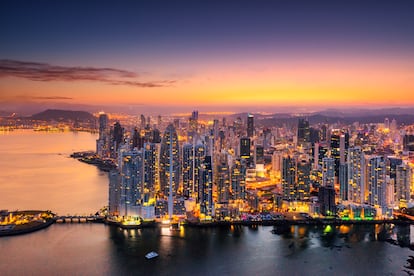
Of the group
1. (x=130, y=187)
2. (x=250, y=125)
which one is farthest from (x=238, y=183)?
(x=250, y=125)

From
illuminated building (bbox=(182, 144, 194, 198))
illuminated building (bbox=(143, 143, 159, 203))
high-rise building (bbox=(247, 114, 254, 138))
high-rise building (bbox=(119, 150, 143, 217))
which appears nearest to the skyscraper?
Answer: illuminated building (bbox=(143, 143, 159, 203))

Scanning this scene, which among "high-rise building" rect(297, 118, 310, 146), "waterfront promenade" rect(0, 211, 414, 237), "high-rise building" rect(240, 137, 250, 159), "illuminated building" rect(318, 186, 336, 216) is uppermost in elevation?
"high-rise building" rect(297, 118, 310, 146)

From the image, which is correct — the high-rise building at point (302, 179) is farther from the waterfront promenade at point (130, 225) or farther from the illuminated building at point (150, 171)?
the illuminated building at point (150, 171)

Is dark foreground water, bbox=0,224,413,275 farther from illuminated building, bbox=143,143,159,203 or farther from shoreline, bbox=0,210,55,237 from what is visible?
illuminated building, bbox=143,143,159,203

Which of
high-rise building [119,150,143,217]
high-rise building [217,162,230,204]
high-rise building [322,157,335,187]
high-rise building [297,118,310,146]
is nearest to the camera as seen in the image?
high-rise building [119,150,143,217]

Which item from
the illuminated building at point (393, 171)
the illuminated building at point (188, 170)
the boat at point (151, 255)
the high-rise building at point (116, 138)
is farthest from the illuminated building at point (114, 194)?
the high-rise building at point (116, 138)
